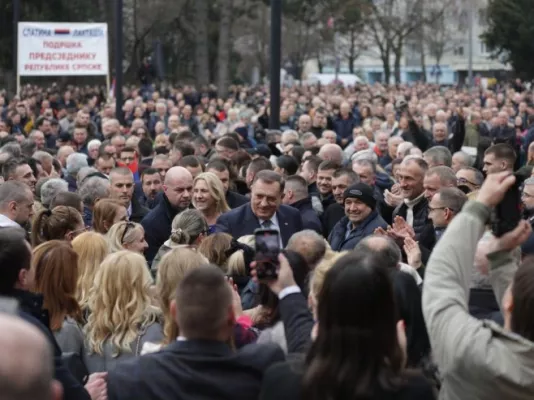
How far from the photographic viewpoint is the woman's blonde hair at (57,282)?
5.91 metres

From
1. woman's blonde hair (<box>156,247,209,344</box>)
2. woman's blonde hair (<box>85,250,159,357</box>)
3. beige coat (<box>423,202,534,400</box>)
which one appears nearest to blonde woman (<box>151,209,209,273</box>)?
woman's blonde hair (<box>85,250,159,357</box>)

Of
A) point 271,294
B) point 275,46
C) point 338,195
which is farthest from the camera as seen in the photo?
point 275,46

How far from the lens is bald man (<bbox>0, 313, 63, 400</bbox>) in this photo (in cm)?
255

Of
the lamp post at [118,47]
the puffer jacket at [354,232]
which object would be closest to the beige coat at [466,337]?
the puffer jacket at [354,232]

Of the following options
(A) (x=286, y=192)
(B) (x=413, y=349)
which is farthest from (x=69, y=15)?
(B) (x=413, y=349)

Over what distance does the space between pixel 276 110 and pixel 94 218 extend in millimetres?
9433

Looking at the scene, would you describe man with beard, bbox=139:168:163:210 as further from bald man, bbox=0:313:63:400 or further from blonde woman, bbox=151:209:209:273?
bald man, bbox=0:313:63:400

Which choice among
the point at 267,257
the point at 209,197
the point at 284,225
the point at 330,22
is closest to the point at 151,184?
the point at 209,197

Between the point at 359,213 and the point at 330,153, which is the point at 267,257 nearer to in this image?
the point at 359,213

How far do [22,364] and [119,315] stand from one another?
3.25 meters

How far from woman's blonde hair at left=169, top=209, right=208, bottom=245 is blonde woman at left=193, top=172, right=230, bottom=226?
5.03 feet

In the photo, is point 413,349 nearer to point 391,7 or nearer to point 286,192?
point 286,192

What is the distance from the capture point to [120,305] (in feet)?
19.1

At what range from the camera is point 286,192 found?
1091 centimetres
